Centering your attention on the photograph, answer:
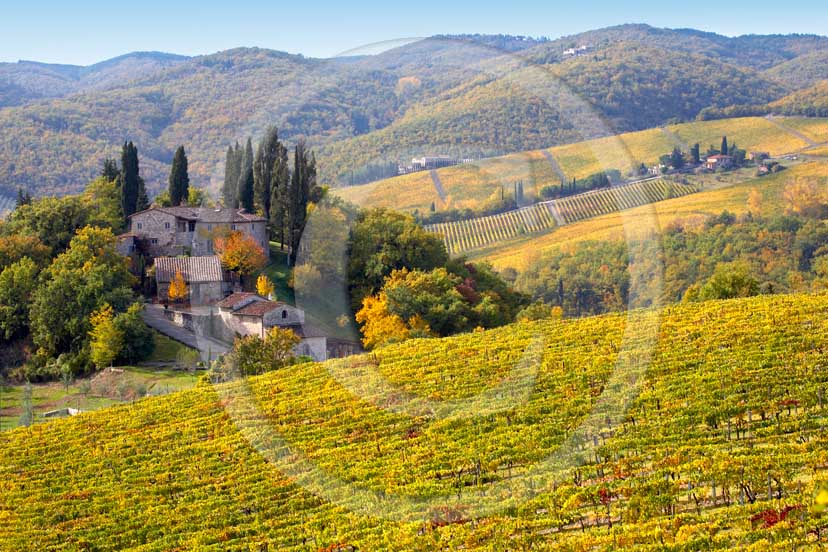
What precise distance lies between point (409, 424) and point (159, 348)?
15204 millimetres

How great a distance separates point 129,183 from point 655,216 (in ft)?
124

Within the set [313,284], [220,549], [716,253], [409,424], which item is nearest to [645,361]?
[409,424]

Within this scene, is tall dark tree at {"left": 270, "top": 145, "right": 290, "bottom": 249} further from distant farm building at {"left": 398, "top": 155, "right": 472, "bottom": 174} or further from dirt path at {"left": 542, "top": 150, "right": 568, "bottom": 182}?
dirt path at {"left": 542, "top": 150, "right": 568, "bottom": 182}

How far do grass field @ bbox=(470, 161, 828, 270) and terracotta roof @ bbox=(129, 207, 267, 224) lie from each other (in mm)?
23258

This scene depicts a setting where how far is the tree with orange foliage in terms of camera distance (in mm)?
36781

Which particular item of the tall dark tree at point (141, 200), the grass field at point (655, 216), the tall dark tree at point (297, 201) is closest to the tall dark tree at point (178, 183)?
the tall dark tree at point (141, 200)

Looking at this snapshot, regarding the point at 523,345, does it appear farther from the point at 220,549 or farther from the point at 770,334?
the point at 220,549

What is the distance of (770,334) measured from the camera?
2119 centimetres

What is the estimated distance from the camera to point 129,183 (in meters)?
42.7

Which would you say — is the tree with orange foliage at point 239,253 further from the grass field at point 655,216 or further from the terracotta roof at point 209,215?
the grass field at point 655,216

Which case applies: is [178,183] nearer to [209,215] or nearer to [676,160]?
[209,215]

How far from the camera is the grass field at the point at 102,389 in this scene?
2742cm

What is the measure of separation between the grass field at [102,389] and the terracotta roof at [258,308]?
92.9 inches

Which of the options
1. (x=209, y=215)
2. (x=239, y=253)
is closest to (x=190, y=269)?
(x=239, y=253)
